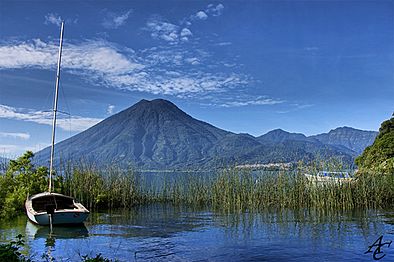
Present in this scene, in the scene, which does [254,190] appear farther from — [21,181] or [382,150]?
[382,150]

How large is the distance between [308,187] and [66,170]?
9.84 m

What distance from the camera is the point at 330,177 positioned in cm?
1703

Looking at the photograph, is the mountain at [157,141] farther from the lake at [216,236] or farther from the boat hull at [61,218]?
the boat hull at [61,218]

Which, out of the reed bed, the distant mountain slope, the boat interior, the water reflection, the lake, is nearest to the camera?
the lake

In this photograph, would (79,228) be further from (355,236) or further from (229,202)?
(355,236)

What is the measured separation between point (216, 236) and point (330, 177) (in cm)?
705

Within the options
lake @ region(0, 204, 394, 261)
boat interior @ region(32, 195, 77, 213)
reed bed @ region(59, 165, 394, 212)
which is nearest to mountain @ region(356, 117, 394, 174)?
reed bed @ region(59, 165, 394, 212)

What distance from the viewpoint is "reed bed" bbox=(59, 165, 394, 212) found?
17031mm

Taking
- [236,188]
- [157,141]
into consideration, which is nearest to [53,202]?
[236,188]

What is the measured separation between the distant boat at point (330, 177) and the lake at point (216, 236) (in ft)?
4.78

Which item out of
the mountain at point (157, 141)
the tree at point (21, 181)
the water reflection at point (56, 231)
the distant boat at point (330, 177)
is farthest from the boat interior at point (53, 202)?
the mountain at point (157, 141)

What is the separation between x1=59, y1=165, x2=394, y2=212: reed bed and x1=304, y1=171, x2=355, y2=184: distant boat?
0.52 feet

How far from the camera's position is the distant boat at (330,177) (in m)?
16.9

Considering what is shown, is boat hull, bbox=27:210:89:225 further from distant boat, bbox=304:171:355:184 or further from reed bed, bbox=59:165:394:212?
distant boat, bbox=304:171:355:184
